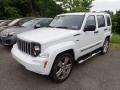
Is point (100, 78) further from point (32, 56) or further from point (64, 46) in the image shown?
point (32, 56)

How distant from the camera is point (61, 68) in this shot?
4.26 metres

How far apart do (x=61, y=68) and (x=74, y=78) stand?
1.94 ft

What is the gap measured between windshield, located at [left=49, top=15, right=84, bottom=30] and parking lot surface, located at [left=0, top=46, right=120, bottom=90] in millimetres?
1427

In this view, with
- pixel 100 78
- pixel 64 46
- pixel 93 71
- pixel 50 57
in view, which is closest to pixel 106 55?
pixel 93 71

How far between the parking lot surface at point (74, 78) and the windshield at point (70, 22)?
1427 millimetres

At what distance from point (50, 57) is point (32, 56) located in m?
0.54

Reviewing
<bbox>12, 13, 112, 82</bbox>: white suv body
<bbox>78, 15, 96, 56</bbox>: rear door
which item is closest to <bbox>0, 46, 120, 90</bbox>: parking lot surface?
<bbox>12, 13, 112, 82</bbox>: white suv body

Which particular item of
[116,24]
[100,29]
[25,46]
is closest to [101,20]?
[100,29]

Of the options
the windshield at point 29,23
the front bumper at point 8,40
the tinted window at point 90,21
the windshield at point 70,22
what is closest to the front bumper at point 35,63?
the windshield at point 70,22

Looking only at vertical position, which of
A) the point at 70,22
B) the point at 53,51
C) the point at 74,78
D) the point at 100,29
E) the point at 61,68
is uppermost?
the point at 70,22

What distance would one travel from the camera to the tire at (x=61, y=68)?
4027 millimetres

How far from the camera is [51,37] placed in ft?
13.5

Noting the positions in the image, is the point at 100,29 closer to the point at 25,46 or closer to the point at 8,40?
the point at 25,46

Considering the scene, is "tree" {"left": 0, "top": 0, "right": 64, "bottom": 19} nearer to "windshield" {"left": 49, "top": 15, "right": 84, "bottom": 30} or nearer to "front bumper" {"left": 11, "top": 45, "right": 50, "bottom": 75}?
"windshield" {"left": 49, "top": 15, "right": 84, "bottom": 30}
